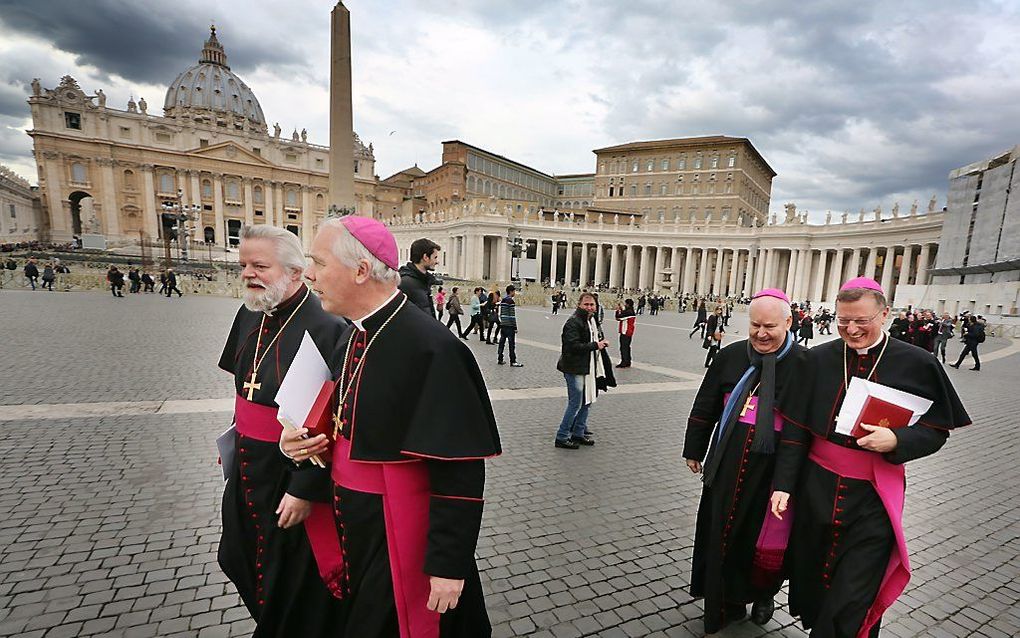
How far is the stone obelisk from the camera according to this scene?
1777 cm

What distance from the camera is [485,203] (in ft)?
204

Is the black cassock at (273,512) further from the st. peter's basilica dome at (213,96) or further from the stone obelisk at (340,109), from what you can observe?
the st. peter's basilica dome at (213,96)

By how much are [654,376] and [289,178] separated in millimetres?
83607

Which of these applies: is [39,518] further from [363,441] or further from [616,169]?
[616,169]

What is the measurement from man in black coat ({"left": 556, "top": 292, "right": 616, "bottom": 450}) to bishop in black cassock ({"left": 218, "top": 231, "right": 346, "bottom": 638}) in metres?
3.89

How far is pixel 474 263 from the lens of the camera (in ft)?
200

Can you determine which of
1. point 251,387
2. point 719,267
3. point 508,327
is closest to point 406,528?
point 251,387

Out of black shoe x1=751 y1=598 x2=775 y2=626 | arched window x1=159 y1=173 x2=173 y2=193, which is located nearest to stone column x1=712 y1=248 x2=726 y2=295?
black shoe x1=751 y1=598 x2=775 y2=626

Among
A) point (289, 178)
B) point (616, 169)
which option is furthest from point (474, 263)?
point (289, 178)

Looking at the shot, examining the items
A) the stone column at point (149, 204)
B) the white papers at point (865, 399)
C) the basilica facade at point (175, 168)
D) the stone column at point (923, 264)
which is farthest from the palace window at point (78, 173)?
the stone column at point (923, 264)

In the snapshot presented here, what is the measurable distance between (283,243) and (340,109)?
1812 cm

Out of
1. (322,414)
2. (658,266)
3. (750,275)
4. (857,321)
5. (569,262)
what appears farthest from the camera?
(569,262)

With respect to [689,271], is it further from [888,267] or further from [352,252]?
[352,252]

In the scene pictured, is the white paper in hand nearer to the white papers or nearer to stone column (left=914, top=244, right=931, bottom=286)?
the white papers
